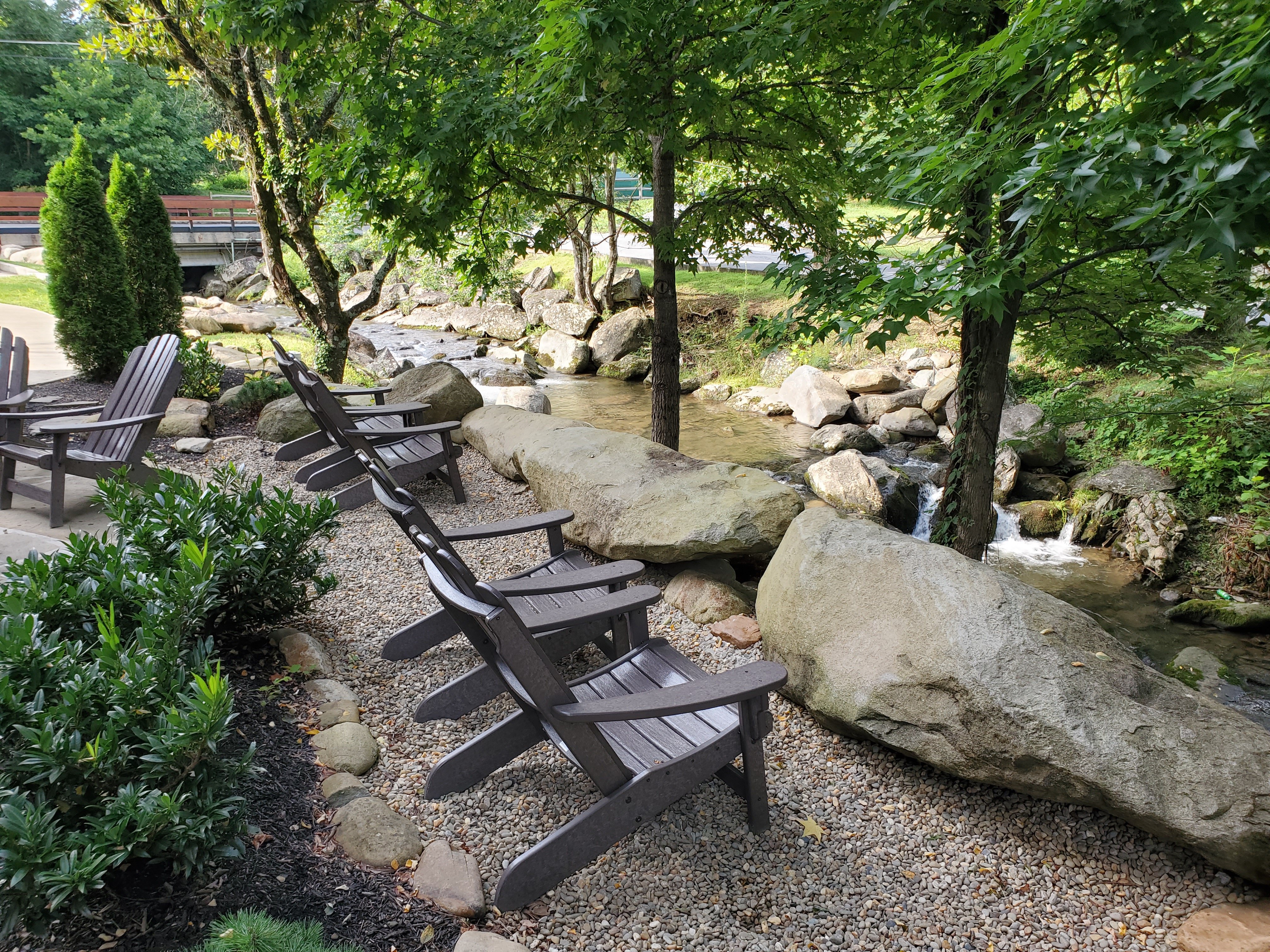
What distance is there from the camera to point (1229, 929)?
7.79 feet

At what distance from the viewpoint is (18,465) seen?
243 inches

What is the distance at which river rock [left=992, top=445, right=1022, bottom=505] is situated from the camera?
8773 millimetres

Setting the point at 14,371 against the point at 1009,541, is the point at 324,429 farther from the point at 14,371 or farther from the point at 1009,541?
the point at 1009,541

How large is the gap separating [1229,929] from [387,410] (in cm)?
598

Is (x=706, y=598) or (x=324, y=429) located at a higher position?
(x=324, y=429)

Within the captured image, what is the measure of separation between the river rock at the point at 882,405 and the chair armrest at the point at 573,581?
9674 millimetres

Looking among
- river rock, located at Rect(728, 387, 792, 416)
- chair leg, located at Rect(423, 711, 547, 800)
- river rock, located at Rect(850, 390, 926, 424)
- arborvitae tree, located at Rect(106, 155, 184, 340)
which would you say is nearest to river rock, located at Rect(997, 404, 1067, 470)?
river rock, located at Rect(850, 390, 926, 424)

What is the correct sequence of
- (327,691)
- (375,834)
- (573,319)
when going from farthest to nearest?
(573,319) → (327,691) → (375,834)

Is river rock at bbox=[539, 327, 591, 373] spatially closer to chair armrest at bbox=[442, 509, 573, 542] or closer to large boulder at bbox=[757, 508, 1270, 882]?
chair armrest at bbox=[442, 509, 573, 542]

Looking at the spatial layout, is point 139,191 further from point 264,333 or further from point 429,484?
point 429,484

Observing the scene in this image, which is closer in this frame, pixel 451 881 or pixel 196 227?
pixel 451 881

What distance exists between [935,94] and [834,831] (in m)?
3.10

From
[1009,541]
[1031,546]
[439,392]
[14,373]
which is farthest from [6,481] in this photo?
[1031,546]

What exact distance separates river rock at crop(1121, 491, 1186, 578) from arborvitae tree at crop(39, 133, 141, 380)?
1154cm
